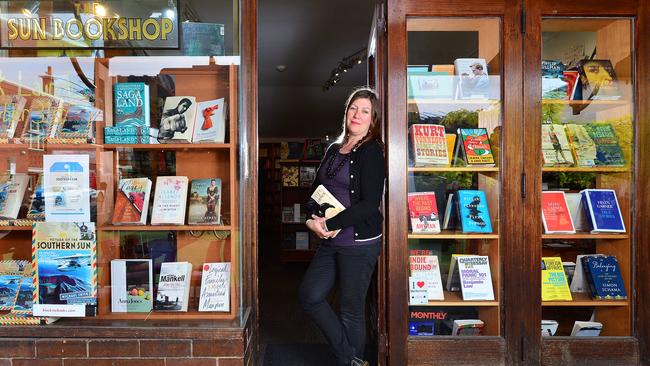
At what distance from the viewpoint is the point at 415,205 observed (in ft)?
8.87

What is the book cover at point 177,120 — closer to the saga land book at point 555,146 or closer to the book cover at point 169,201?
the book cover at point 169,201

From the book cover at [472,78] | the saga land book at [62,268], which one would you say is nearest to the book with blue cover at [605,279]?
the book cover at [472,78]

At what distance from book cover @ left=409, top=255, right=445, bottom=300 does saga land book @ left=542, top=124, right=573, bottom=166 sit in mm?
906

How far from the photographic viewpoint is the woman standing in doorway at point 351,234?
230cm

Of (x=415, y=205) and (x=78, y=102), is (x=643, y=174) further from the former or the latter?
(x=78, y=102)

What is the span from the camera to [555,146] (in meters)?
2.69

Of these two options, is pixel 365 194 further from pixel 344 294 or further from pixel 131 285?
pixel 131 285

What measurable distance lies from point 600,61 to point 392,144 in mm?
1445

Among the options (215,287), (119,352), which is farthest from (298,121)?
(119,352)

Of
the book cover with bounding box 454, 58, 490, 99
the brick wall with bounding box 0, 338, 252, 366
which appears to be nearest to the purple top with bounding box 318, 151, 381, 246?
the brick wall with bounding box 0, 338, 252, 366

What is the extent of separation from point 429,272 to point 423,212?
0.37 metres

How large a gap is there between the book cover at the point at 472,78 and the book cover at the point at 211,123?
1.45 metres

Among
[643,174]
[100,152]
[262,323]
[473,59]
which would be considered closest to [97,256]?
[100,152]

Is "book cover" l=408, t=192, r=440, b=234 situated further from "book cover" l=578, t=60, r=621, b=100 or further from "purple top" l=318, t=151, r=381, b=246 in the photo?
"book cover" l=578, t=60, r=621, b=100
